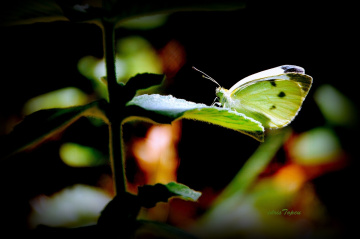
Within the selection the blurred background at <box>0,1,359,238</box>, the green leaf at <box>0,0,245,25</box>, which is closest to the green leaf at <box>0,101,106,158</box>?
the green leaf at <box>0,0,245,25</box>

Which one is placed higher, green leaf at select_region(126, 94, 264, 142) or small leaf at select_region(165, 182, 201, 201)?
green leaf at select_region(126, 94, 264, 142)

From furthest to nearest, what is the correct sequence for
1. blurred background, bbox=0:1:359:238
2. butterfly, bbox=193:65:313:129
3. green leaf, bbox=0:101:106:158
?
blurred background, bbox=0:1:359:238 < butterfly, bbox=193:65:313:129 < green leaf, bbox=0:101:106:158

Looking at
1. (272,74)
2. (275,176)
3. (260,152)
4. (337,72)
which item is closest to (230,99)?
(272,74)

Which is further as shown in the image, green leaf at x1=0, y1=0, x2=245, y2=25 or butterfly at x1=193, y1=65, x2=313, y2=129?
butterfly at x1=193, y1=65, x2=313, y2=129

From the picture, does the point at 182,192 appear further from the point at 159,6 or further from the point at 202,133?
the point at 202,133

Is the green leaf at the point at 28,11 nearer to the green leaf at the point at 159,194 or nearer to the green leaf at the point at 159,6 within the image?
the green leaf at the point at 159,6

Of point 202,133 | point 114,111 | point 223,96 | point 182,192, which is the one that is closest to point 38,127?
point 114,111

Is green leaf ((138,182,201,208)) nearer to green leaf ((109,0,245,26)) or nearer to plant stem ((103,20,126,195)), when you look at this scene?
plant stem ((103,20,126,195))
